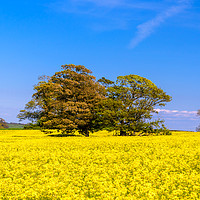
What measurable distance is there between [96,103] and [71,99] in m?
4.98

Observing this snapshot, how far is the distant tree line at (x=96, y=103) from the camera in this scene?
4862cm

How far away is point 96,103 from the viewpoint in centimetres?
5047

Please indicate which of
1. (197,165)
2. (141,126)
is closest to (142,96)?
(141,126)

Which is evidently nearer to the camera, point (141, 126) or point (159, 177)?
point (159, 177)

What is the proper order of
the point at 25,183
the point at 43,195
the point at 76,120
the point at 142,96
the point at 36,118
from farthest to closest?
1. the point at 36,118
2. the point at 142,96
3. the point at 76,120
4. the point at 25,183
5. the point at 43,195

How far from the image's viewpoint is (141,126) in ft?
165

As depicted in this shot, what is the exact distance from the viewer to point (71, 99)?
50094 millimetres

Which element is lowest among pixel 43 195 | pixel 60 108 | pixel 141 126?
pixel 43 195

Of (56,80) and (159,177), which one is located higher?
(56,80)

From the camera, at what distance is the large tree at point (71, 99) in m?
48.3

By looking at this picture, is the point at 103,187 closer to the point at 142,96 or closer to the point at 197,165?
the point at 197,165

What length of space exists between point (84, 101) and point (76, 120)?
4.52m

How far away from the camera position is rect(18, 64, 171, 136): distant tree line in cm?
4862

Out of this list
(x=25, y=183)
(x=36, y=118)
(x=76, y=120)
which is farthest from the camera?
(x=36, y=118)
